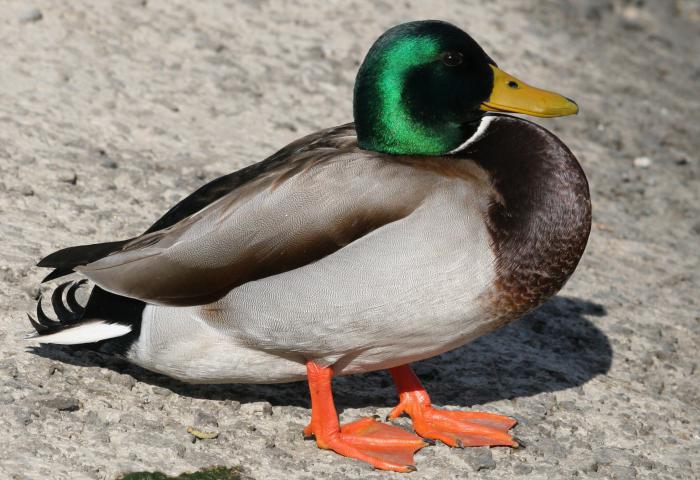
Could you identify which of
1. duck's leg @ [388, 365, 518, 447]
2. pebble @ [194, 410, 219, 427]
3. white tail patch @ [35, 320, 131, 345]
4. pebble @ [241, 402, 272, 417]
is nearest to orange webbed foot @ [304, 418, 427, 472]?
duck's leg @ [388, 365, 518, 447]

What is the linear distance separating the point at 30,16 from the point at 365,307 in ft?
13.6

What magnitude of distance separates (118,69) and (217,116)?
70 cm

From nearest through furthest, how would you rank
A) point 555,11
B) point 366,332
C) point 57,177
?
point 366,332 < point 57,177 < point 555,11

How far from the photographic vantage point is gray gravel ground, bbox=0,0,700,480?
4.25 m

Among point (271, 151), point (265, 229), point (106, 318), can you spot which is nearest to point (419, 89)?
point (265, 229)

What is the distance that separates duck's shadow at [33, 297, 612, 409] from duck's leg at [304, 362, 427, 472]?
0.36 metres

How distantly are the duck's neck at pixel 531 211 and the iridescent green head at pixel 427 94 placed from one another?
0.36 ft

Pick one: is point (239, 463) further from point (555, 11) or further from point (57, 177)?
point (555, 11)

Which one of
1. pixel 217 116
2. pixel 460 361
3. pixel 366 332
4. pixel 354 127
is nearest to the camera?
pixel 366 332

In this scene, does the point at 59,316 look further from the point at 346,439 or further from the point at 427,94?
the point at 427,94

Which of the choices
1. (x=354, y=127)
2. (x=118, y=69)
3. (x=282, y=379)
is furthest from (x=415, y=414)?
(x=118, y=69)

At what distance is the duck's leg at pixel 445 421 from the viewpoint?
174 inches

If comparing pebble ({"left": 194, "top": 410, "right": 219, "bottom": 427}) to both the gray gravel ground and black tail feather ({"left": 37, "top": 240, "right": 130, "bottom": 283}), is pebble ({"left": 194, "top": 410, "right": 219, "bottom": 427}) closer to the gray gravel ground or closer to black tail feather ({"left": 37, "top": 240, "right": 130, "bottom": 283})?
the gray gravel ground

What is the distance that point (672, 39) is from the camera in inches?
376
